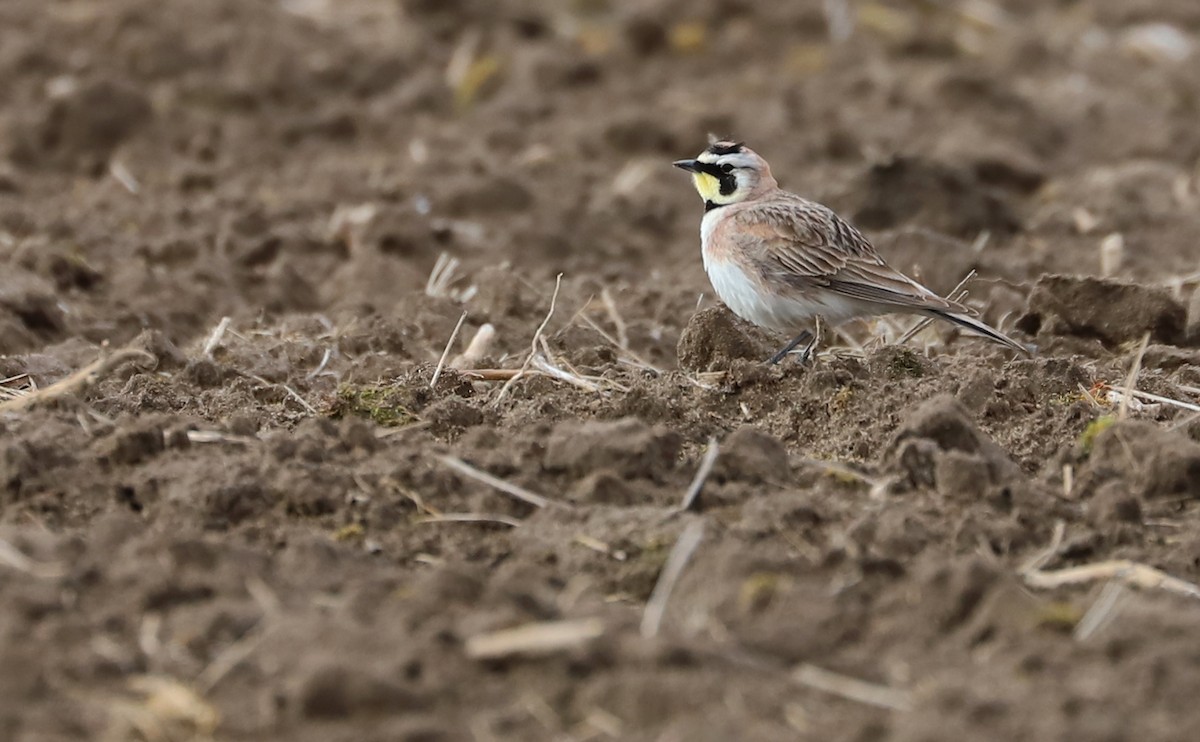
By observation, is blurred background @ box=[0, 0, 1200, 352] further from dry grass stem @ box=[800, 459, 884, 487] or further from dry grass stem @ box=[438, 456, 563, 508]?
dry grass stem @ box=[438, 456, 563, 508]

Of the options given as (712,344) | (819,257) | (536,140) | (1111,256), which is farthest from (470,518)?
(536,140)

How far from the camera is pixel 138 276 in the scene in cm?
961

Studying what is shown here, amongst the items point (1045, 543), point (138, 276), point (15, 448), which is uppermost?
point (15, 448)

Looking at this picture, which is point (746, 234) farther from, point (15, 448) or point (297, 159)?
point (297, 159)

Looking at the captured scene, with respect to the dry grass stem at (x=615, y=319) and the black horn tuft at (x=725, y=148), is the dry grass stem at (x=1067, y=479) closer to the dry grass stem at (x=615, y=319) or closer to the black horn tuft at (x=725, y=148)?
the dry grass stem at (x=615, y=319)

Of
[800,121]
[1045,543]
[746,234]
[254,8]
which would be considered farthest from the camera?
[254,8]

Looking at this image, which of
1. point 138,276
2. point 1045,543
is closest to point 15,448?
point 1045,543

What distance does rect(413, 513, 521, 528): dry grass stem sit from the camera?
5422mm

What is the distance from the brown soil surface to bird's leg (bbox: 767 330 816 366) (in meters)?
0.15

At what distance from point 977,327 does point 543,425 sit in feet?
7.03

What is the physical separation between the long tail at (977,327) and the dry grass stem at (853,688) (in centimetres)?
316

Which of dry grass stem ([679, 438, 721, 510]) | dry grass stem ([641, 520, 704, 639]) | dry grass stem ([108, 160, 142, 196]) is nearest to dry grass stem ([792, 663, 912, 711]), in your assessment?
dry grass stem ([641, 520, 704, 639])

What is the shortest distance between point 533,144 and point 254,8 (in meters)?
3.51

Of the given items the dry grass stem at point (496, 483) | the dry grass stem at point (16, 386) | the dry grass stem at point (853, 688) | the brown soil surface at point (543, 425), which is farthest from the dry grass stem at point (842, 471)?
the dry grass stem at point (16, 386)
